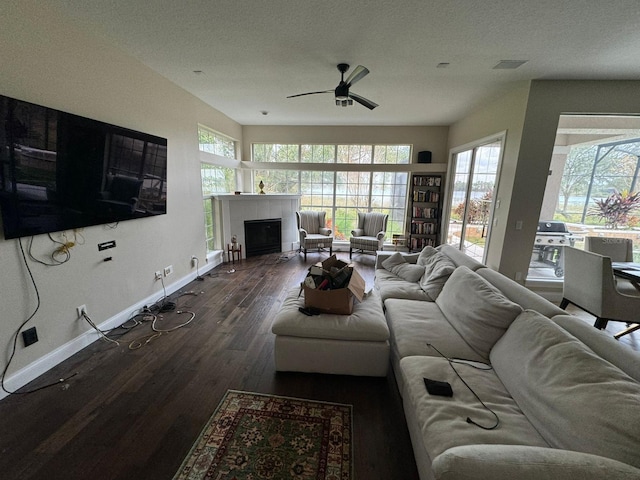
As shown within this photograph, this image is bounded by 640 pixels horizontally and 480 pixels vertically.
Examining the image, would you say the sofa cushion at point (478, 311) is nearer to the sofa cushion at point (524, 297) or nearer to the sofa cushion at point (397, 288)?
the sofa cushion at point (524, 297)

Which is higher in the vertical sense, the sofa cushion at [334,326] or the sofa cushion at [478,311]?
the sofa cushion at [478,311]

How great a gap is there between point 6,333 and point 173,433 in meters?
1.39

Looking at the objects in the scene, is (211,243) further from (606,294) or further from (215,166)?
(606,294)

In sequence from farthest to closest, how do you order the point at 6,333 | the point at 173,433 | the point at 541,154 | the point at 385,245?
the point at 385,245 < the point at 541,154 < the point at 6,333 < the point at 173,433

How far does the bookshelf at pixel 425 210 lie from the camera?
5.66 meters

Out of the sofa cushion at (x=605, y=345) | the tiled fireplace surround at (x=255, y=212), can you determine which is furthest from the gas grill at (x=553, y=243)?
the tiled fireplace surround at (x=255, y=212)

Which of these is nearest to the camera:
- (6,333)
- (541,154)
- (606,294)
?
(6,333)

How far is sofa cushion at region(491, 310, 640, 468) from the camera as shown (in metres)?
0.89

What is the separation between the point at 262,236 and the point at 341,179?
2.27 m

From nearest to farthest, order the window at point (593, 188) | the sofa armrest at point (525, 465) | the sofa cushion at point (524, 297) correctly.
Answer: the sofa armrest at point (525, 465) < the sofa cushion at point (524, 297) < the window at point (593, 188)

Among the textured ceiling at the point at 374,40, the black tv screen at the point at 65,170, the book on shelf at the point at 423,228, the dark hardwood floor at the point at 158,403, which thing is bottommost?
the dark hardwood floor at the point at 158,403

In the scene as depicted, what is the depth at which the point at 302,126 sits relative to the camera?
577cm

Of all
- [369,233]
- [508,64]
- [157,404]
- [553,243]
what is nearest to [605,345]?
[157,404]

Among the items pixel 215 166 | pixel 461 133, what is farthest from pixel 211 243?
pixel 461 133
